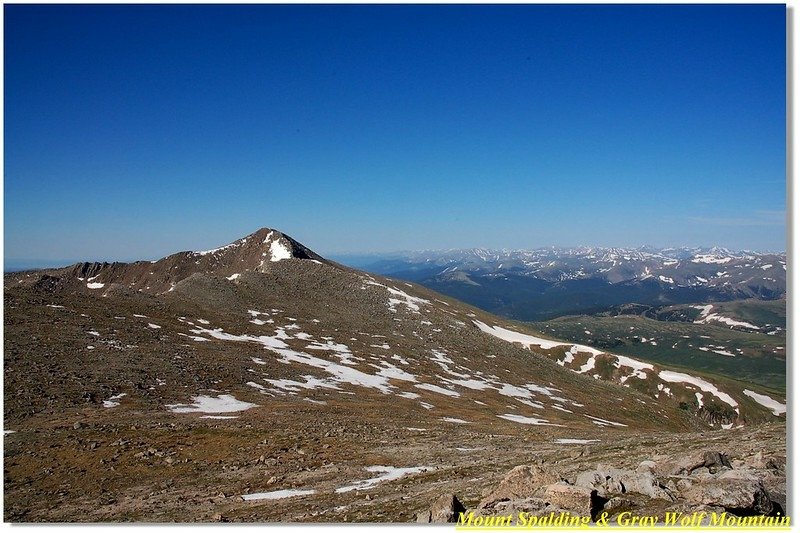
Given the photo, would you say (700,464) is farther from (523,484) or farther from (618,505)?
(523,484)

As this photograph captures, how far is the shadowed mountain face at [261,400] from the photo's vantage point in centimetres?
2112

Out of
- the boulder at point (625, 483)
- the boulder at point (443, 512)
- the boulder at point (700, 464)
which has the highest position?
the boulder at point (625, 483)

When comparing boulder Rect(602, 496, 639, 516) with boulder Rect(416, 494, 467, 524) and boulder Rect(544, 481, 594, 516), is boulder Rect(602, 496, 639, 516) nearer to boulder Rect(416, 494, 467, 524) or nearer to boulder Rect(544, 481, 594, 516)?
boulder Rect(544, 481, 594, 516)

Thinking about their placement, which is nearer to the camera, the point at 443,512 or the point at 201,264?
the point at 443,512

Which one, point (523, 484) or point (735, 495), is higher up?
point (735, 495)

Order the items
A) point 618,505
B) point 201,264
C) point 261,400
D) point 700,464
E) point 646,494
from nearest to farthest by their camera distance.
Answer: point 618,505 < point 646,494 < point 700,464 < point 261,400 < point 201,264

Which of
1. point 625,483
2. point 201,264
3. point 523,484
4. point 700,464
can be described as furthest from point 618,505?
point 201,264

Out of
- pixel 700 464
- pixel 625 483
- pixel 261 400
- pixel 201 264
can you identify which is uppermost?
pixel 201 264

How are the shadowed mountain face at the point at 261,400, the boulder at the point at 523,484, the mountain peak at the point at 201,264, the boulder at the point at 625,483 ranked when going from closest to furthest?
the boulder at the point at 625,483, the boulder at the point at 523,484, the shadowed mountain face at the point at 261,400, the mountain peak at the point at 201,264

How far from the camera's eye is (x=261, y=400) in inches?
1592

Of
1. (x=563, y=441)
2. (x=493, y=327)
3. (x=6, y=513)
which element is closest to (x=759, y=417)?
(x=493, y=327)

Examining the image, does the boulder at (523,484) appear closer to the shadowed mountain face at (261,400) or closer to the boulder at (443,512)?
the boulder at (443,512)

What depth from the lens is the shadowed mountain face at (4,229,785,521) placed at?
69.3 feet

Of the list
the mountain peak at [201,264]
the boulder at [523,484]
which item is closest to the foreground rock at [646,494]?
the boulder at [523,484]
